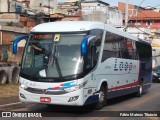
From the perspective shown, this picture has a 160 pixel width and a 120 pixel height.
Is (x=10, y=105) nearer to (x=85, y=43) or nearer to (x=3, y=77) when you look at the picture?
(x=85, y=43)

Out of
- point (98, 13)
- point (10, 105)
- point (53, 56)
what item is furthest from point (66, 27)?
point (98, 13)

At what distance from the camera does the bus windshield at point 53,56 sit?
1203cm

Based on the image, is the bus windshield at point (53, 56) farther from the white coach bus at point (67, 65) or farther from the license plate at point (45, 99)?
the license plate at point (45, 99)

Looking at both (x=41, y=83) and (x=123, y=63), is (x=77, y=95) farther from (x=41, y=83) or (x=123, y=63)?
(x=123, y=63)

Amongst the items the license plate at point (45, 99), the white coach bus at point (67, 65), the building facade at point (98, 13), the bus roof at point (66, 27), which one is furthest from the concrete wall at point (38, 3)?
the license plate at point (45, 99)

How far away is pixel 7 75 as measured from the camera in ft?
68.9

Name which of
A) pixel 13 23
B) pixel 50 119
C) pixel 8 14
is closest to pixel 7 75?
pixel 50 119

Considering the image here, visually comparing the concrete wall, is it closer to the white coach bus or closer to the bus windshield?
the white coach bus

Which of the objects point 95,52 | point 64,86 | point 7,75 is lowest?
point 7,75

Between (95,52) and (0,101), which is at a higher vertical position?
(95,52)

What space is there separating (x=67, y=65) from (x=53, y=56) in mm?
558

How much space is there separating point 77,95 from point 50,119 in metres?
1.13

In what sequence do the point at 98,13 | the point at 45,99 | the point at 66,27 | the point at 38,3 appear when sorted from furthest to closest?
the point at 38,3
the point at 98,13
the point at 66,27
the point at 45,99

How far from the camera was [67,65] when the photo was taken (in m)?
12.0
